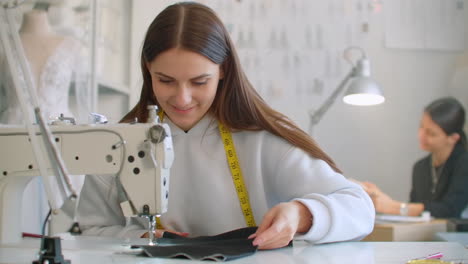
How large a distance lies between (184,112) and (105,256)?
51 centimetres

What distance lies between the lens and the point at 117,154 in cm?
116

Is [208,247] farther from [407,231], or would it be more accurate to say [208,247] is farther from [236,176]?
[407,231]

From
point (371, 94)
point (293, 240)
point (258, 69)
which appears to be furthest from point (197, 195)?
point (258, 69)

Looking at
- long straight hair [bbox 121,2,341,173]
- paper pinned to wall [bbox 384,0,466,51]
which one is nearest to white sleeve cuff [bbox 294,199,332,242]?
long straight hair [bbox 121,2,341,173]

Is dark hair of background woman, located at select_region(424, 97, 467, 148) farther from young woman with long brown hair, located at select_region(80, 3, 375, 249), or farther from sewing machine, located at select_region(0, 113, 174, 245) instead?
sewing machine, located at select_region(0, 113, 174, 245)

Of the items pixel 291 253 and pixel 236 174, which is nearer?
pixel 291 253

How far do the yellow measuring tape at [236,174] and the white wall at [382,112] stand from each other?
2451 mm

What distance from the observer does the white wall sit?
3912 mm

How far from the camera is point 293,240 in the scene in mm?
1203

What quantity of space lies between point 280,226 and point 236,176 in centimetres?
41

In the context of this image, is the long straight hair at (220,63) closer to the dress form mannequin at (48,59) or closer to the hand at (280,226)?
the hand at (280,226)

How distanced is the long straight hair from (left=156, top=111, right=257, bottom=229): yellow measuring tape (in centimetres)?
3

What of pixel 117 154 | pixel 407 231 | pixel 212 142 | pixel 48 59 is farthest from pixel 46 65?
pixel 407 231

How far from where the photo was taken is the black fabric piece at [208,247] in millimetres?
1003
